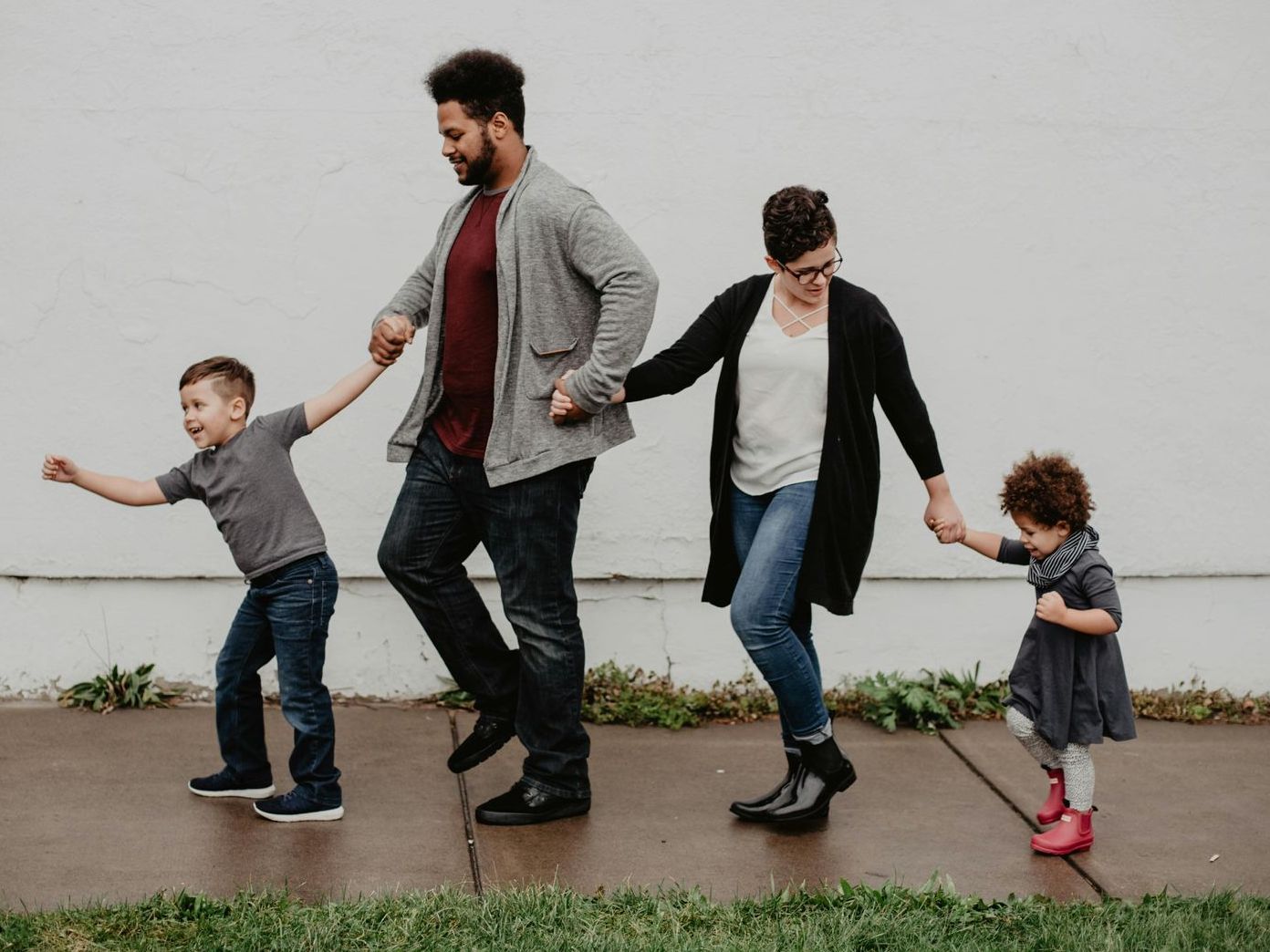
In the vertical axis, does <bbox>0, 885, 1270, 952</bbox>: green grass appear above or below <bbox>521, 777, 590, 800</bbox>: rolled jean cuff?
below

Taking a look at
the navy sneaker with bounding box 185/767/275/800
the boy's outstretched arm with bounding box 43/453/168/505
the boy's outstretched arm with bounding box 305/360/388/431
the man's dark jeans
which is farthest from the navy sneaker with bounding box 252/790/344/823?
the boy's outstretched arm with bounding box 305/360/388/431

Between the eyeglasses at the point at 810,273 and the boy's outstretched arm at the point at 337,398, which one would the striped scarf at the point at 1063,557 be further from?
the boy's outstretched arm at the point at 337,398

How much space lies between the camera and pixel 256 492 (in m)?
4.14

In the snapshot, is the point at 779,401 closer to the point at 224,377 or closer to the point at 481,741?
the point at 481,741

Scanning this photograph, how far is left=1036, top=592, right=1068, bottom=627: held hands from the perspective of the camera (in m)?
3.89

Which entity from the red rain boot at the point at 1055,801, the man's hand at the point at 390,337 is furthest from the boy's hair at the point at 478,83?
the red rain boot at the point at 1055,801

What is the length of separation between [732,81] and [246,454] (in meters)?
2.21

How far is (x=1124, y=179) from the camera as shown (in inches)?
209

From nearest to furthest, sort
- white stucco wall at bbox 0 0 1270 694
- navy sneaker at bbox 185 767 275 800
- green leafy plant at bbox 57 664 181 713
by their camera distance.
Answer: navy sneaker at bbox 185 767 275 800, white stucco wall at bbox 0 0 1270 694, green leafy plant at bbox 57 664 181 713

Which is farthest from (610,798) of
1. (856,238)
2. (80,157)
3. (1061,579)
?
(80,157)

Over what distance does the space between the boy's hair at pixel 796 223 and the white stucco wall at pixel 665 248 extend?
1256 mm

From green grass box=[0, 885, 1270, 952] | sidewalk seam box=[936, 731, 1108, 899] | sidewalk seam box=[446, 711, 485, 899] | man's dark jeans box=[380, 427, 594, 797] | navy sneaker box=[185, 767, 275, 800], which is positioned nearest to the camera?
green grass box=[0, 885, 1270, 952]

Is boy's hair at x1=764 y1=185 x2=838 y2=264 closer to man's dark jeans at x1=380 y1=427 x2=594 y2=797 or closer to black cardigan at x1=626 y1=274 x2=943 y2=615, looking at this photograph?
black cardigan at x1=626 y1=274 x2=943 y2=615

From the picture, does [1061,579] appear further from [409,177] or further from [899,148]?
[409,177]
